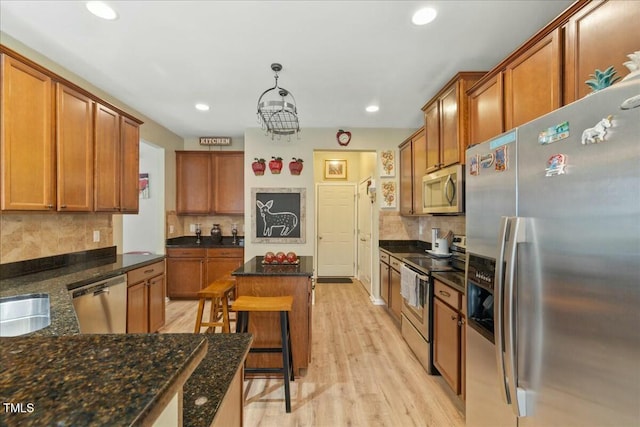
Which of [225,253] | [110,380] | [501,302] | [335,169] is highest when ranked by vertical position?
[335,169]

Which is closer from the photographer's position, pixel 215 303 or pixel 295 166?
pixel 215 303

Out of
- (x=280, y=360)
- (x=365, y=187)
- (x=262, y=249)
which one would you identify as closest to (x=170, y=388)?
(x=280, y=360)

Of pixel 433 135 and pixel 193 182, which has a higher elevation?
pixel 433 135

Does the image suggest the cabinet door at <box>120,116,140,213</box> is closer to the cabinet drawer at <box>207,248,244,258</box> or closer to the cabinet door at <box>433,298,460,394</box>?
the cabinet drawer at <box>207,248,244,258</box>

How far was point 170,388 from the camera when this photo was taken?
424 mm

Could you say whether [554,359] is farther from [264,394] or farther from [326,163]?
[326,163]

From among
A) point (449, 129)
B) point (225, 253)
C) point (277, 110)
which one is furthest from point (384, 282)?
point (277, 110)

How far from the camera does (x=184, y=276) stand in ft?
14.9

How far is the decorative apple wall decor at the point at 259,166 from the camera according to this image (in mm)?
4414

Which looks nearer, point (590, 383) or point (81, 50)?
point (590, 383)

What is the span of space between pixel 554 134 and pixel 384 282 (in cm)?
328

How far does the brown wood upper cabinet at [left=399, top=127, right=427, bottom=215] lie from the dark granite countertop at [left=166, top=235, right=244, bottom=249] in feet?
8.60

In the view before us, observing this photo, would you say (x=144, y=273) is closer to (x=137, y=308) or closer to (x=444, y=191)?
(x=137, y=308)

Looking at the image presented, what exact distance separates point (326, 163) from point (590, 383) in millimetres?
5646
